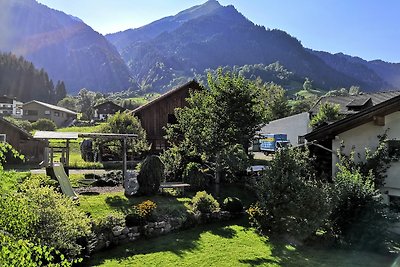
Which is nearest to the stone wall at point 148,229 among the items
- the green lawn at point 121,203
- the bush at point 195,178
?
the green lawn at point 121,203

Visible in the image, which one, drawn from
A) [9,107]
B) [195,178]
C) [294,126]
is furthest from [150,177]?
[9,107]

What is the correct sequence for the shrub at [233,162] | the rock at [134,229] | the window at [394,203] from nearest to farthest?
the rock at [134,229]
the window at [394,203]
the shrub at [233,162]

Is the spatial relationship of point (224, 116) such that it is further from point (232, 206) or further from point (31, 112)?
point (31, 112)

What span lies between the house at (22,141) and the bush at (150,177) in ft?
Result: 59.8

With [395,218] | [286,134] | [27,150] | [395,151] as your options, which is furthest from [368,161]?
[286,134]

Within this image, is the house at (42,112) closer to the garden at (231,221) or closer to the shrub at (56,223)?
the garden at (231,221)

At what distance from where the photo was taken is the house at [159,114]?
3547cm

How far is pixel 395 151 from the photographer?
15195 mm

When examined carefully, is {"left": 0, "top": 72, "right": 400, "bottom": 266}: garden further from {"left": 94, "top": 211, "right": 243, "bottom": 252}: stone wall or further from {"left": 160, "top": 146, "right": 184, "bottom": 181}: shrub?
{"left": 160, "top": 146, "right": 184, "bottom": 181}: shrub

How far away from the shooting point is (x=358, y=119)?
52.5 ft

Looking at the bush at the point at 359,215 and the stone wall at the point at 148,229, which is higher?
the bush at the point at 359,215

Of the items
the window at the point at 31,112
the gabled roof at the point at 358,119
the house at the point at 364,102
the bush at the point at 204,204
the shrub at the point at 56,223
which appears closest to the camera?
the shrub at the point at 56,223

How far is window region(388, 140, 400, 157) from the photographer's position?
15133mm

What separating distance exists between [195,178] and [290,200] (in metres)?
8.86
